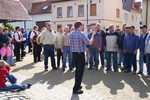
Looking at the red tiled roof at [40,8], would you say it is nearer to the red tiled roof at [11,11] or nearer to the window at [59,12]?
the window at [59,12]

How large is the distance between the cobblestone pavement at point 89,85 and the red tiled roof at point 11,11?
662 inches

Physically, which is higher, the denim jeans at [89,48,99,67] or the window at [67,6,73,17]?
the window at [67,6,73,17]

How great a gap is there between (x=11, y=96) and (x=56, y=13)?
Result: 1485 inches

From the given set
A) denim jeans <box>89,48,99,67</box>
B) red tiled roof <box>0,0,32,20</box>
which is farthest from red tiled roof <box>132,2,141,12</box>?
denim jeans <box>89,48,99,67</box>

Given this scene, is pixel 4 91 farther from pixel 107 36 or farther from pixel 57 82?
pixel 107 36

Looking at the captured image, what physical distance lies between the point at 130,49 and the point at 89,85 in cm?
306

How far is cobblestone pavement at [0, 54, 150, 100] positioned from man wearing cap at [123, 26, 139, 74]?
522 mm

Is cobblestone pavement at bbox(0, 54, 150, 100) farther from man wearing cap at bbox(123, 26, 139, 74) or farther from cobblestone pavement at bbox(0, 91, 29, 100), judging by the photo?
man wearing cap at bbox(123, 26, 139, 74)

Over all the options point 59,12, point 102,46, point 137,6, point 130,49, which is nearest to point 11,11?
point 59,12

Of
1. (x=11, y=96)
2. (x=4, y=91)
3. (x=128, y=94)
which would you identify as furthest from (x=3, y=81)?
(x=128, y=94)

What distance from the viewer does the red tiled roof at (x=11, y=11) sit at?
28266mm

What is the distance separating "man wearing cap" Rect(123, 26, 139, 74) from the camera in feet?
37.3

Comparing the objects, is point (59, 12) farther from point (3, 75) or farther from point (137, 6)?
point (3, 75)

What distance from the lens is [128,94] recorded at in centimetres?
805
